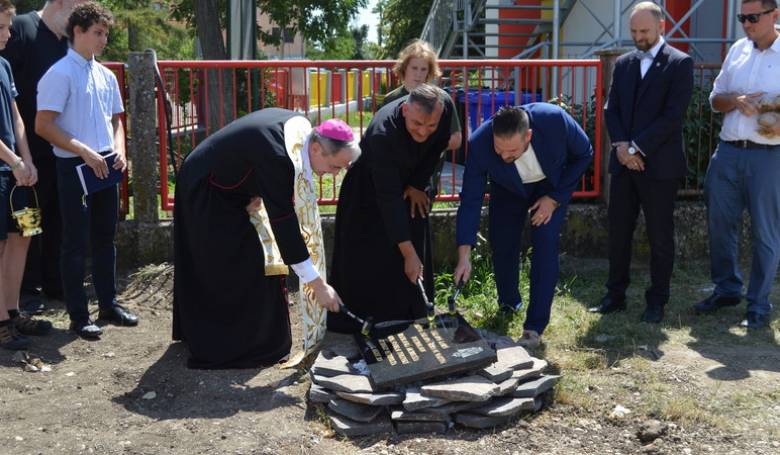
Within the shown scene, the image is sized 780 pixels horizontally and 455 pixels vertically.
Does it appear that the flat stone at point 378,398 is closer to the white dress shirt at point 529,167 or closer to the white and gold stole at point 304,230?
the white and gold stole at point 304,230

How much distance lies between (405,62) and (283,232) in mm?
1879

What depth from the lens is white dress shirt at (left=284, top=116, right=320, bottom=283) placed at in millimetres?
4273

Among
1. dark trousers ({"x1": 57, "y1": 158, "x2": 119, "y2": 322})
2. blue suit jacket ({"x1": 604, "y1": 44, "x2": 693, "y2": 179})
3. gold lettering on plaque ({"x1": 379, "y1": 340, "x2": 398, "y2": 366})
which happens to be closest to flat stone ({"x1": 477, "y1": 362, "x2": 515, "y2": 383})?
gold lettering on plaque ({"x1": 379, "y1": 340, "x2": 398, "y2": 366})

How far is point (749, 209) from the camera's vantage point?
5.61 metres

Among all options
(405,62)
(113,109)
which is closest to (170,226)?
(113,109)

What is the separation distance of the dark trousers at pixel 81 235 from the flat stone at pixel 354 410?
2018mm

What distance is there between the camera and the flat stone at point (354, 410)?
13.3 feet

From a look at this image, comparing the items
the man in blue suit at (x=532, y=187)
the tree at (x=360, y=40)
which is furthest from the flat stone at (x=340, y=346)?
the tree at (x=360, y=40)

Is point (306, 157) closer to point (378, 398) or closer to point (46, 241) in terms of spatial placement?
point (378, 398)

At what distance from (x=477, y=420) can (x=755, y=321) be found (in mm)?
2417

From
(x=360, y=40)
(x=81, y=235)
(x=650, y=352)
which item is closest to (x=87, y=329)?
(x=81, y=235)

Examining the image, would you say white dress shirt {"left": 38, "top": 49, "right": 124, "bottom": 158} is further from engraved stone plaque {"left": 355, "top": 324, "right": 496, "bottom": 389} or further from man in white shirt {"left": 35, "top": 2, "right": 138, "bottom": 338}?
engraved stone plaque {"left": 355, "top": 324, "right": 496, "bottom": 389}

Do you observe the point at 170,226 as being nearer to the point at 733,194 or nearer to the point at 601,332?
the point at 601,332

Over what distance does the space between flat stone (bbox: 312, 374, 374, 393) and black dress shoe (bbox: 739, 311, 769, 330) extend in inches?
106
